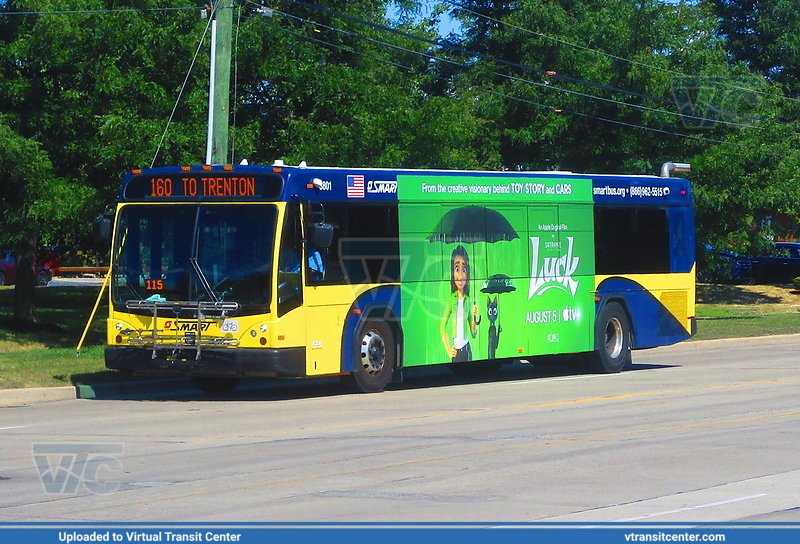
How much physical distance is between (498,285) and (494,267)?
0.96ft

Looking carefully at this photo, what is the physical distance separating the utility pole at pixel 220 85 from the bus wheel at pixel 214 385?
11.9 ft

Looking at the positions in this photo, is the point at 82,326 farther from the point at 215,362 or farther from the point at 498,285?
the point at 215,362

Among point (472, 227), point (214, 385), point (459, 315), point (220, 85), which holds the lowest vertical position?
point (214, 385)

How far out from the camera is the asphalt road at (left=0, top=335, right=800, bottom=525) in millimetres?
8133

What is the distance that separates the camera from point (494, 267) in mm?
18312

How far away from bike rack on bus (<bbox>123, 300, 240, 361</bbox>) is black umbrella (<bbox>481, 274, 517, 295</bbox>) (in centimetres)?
440

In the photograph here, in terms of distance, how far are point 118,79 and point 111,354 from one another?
317 inches

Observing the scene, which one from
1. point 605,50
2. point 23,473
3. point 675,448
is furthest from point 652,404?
point 605,50

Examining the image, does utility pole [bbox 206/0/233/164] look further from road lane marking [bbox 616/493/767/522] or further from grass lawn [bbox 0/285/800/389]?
road lane marking [bbox 616/493/767/522]

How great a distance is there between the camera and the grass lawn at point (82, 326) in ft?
58.8

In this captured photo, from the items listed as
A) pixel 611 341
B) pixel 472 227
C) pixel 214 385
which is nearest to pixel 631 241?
pixel 611 341

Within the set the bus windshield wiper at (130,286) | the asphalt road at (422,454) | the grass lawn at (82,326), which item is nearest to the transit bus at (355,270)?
the bus windshield wiper at (130,286)

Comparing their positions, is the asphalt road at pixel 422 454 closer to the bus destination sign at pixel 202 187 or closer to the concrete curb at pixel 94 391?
the concrete curb at pixel 94 391
